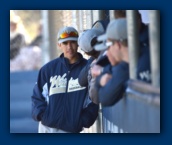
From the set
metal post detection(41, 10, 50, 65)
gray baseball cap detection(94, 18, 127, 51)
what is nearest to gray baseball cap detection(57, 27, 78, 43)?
metal post detection(41, 10, 50, 65)

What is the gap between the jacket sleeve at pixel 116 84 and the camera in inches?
154

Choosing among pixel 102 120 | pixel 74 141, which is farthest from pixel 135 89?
pixel 102 120

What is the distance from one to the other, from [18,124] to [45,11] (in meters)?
0.46

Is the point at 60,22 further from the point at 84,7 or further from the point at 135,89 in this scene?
the point at 135,89

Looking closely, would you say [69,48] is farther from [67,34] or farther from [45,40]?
[45,40]

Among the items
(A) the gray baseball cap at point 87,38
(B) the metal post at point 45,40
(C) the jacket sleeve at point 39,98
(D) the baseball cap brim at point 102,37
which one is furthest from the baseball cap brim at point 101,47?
(C) the jacket sleeve at point 39,98

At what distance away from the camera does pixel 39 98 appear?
4.80m

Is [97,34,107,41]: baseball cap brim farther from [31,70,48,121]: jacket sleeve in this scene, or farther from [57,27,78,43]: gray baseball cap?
[31,70,48,121]: jacket sleeve

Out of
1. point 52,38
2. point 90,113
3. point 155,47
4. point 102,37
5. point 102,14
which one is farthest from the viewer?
point 90,113

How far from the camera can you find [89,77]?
4512 millimetres

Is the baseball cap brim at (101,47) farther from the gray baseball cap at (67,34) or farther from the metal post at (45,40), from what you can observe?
the gray baseball cap at (67,34)

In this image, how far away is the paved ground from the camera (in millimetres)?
4227

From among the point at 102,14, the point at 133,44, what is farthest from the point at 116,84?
the point at 102,14

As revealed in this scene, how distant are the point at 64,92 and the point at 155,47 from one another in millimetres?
923
